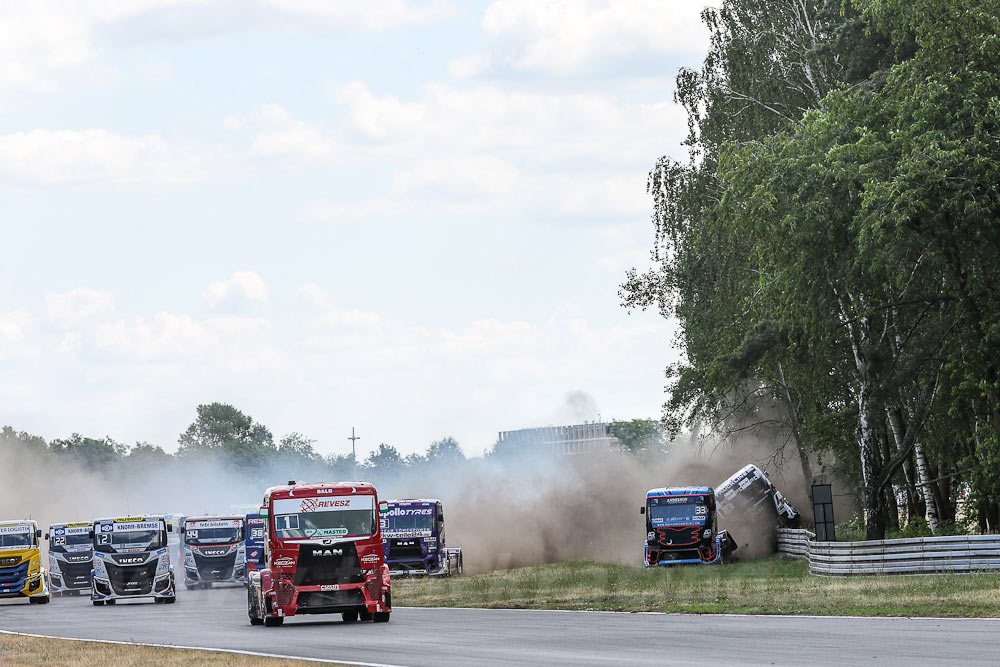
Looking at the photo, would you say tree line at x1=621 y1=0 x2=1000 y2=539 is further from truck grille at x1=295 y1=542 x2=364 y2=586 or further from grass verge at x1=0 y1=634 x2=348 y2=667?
grass verge at x1=0 y1=634 x2=348 y2=667

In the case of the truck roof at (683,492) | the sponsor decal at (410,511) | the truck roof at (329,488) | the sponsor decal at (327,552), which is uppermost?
the truck roof at (329,488)

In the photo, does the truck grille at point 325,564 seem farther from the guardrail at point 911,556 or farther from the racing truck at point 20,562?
the racing truck at point 20,562

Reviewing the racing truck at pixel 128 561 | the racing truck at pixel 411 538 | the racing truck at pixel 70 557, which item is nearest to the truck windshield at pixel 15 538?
the racing truck at pixel 128 561

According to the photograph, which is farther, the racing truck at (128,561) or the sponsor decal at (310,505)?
the racing truck at (128,561)

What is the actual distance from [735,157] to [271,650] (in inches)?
803

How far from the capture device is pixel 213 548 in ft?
182

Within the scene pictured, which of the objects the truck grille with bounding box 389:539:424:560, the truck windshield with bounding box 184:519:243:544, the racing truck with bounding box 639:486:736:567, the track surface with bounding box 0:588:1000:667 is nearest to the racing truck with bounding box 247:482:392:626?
the track surface with bounding box 0:588:1000:667

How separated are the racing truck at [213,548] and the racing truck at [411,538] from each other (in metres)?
7.89

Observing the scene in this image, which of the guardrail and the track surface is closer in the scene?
the track surface

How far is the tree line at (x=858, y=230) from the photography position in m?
33.0

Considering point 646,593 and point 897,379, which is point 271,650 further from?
point 897,379

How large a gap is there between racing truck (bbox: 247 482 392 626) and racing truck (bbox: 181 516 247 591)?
2765 centimetres

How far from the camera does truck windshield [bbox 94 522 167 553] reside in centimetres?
4291

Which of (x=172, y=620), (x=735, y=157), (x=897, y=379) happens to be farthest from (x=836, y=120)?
(x=172, y=620)
